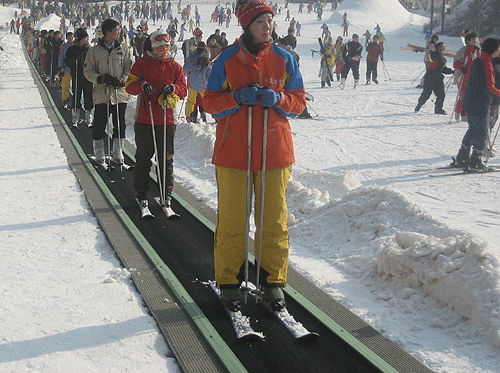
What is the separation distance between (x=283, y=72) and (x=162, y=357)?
1.98 m

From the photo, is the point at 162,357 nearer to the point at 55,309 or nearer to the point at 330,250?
the point at 55,309

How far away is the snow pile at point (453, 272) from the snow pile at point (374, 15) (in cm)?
4836

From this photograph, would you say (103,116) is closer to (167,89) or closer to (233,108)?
(167,89)

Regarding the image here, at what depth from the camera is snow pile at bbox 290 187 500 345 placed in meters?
4.37

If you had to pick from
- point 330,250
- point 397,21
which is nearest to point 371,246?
point 330,250

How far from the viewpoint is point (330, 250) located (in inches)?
239

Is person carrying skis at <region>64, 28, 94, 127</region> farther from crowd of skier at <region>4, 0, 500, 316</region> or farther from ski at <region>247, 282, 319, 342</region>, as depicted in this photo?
ski at <region>247, 282, 319, 342</region>

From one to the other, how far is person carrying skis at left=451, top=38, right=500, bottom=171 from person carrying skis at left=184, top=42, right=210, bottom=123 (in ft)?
17.9

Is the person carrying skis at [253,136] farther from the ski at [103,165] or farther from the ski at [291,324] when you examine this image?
the ski at [103,165]

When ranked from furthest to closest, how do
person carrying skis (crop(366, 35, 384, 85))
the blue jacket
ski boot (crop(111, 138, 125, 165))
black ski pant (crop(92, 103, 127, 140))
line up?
1. person carrying skis (crop(366, 35, 384, 85))
2. the blue jacket
3. ski boot (crop(111, 138, 125, 165))
4. black ski pant (crop(92, 103, 127, 140))

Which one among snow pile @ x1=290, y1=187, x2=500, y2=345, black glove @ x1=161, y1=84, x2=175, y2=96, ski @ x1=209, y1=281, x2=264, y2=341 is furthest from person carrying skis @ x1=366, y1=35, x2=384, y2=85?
ski @ x1=209, y1=281, x2=264, y2=341

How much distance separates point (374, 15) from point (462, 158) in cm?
4718

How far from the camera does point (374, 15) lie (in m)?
54.7

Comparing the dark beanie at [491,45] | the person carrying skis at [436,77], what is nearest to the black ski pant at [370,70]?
the person carrying skis at [436,77]
